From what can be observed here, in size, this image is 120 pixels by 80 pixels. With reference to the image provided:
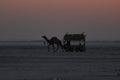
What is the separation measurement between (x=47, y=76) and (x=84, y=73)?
1810 millimetres

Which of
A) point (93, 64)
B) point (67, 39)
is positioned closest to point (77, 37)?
point (67, 39)

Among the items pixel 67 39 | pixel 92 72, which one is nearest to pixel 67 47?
pixel 67 39

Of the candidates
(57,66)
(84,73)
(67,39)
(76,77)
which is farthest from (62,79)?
(67,39)

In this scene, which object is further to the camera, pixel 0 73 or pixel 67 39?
pixel 67 39

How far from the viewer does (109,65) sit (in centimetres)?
2930

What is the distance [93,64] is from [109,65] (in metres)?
0.97

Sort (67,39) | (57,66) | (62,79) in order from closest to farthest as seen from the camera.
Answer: (62,79)
(57,66)
(67,39)

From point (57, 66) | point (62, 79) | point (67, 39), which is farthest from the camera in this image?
point (67, 39)

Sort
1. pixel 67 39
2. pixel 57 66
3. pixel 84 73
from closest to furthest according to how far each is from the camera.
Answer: pixel 84 73, pixel 57 66, pixel 67 39

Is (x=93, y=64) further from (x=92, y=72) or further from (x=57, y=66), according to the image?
(x=92, y=72)

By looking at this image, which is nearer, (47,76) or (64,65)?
(47,76)

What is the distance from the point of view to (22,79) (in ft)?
74.7

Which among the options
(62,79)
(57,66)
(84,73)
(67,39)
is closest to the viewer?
(62,79)

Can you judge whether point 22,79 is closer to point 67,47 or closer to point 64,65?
point 64,65
